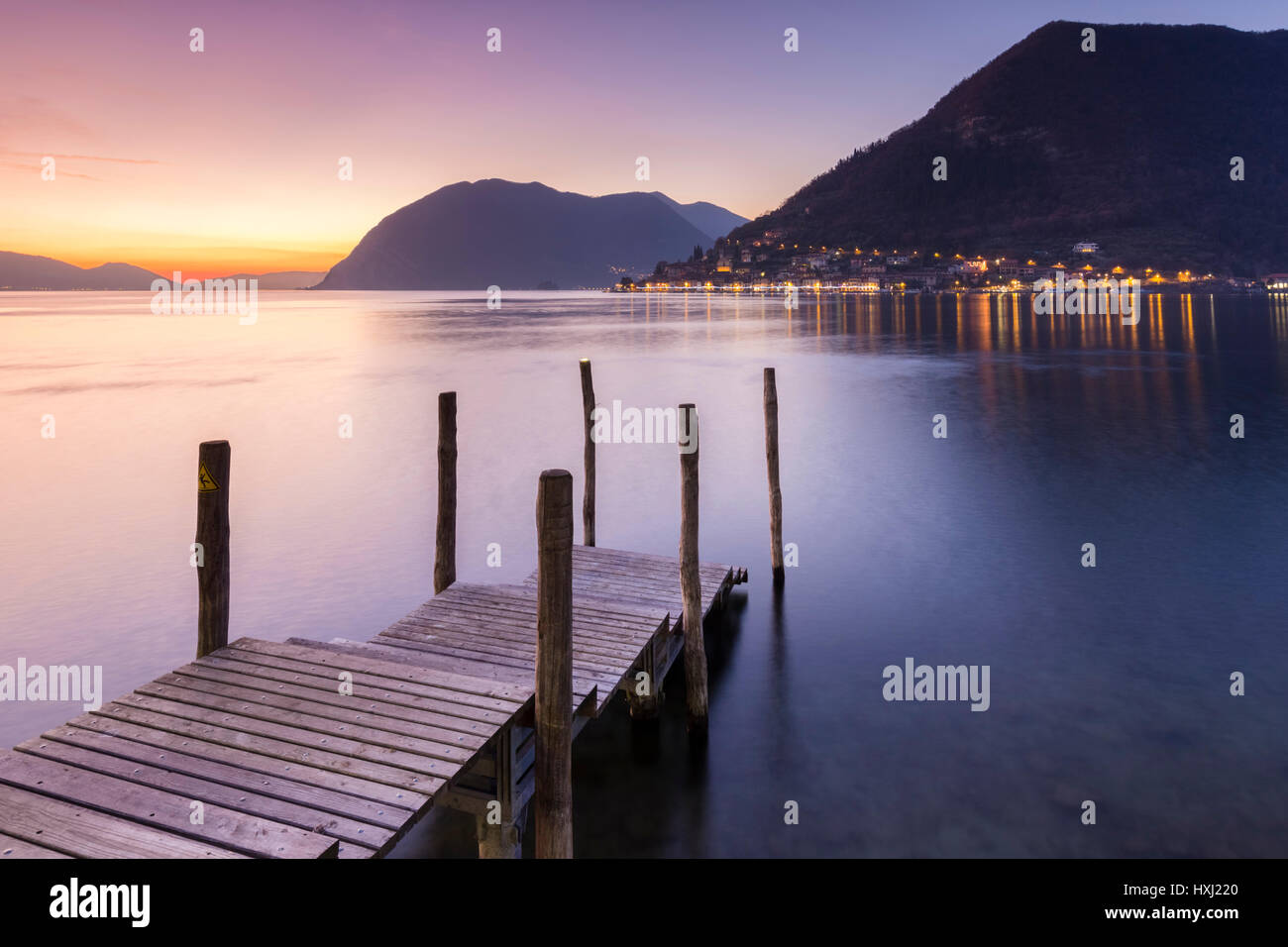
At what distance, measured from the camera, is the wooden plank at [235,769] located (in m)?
5.49

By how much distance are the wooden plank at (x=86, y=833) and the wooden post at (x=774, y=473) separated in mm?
11692

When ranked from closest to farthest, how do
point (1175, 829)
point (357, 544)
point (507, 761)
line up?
point (507, 761) → point (1175, 829) → point (357, 544)

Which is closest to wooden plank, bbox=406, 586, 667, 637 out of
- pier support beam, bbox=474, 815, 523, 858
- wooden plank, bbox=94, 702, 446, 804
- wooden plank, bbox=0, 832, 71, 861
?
pier support beam, bbox=474, 815, 523, 858

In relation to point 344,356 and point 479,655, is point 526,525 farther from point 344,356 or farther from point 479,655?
point 344,356

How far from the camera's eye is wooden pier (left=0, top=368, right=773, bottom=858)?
16.9ft

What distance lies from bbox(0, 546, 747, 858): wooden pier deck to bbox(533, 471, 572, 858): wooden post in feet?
1.14

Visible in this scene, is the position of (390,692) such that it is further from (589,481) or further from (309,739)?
(589,481)

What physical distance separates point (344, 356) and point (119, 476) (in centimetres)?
4417

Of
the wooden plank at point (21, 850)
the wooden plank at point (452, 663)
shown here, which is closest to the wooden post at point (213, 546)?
the wooden plank at point (452, 663)

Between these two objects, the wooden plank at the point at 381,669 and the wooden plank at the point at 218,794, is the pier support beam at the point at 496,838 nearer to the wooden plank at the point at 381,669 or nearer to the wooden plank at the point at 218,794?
the wooden plank at the point at 381,669

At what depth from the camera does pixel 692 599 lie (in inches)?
416

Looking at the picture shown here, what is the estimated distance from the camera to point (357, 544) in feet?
65.6

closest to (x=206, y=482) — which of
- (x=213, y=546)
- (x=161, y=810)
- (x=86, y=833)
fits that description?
(x=213, y=546)
